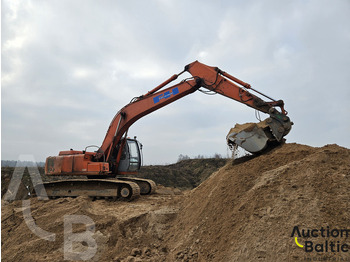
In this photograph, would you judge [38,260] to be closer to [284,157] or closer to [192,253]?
[192,253]

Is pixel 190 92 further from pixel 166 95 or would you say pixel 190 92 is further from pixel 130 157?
pixel 130 157

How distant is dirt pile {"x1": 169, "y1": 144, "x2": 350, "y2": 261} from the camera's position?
4020 mm

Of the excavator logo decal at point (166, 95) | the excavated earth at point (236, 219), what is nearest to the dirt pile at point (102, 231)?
the excavated earth at point (236, 219)

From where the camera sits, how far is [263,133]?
6.53 m

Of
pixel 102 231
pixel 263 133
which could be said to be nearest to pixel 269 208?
pixel 263 133

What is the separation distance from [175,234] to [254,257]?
215cm

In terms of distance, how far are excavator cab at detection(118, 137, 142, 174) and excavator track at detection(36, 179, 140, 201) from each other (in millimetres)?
971

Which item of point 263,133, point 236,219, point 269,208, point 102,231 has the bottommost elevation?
point 102,231

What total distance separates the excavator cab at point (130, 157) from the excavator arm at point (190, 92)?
259mm

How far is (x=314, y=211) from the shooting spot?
4180mm

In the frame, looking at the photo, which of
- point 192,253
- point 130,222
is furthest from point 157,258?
point 130,222

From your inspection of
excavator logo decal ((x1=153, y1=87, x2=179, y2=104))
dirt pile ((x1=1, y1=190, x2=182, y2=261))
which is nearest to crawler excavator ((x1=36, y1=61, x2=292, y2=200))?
excavator logo decal ((x1=153, y1=87, x2=179, y2=104))

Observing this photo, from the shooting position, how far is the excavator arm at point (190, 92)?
6.64m

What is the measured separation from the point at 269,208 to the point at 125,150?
6824 mm
